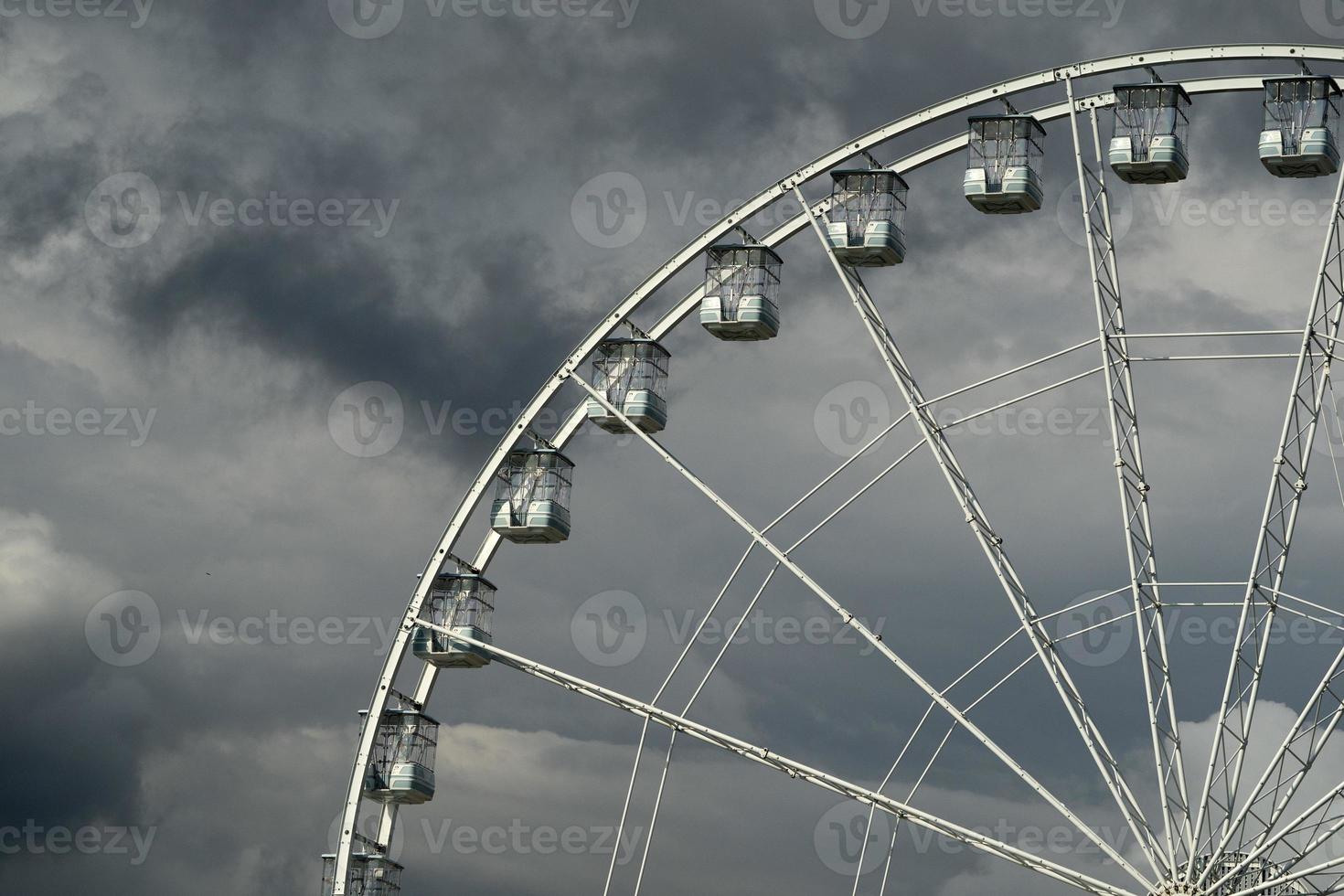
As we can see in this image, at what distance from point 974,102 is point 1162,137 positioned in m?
3.69

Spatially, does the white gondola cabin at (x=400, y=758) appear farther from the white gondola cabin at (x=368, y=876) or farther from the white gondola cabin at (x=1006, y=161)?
the white gondola cabin at (x=1006, y=161)

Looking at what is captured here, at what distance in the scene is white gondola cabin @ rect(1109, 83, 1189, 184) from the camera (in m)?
50.6

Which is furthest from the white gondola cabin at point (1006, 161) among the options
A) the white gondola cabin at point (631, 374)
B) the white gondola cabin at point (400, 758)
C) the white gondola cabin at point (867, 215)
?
the white gondola cabin at point (400, 758)

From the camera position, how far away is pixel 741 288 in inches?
2111

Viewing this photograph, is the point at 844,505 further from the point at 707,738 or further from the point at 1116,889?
the point at 1116,889

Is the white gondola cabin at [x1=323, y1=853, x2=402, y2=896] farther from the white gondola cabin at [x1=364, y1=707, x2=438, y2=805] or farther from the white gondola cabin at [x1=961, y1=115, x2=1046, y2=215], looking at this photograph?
the white gondola cabin at [x1=961, y1=115, x2=1046, y2=215]

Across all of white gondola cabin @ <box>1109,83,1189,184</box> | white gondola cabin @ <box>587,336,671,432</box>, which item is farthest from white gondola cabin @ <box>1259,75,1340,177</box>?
white gondola cabin @ <box>587,336,671,432</box>

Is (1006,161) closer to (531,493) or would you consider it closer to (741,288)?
(741,288)

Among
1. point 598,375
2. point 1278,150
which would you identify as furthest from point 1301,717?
point 598,375

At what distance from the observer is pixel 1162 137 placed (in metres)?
Result: 51.0

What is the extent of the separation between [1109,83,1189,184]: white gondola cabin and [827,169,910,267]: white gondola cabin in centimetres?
438

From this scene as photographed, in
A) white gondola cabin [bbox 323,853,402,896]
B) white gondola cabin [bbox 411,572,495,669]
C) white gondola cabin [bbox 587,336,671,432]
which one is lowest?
white gondola cabin [bbox 323,853,402,896]

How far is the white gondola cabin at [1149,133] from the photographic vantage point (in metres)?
50.6

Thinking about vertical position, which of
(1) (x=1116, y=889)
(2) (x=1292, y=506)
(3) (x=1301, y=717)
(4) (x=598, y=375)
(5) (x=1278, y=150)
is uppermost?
(5) (x=1278, y=150)
